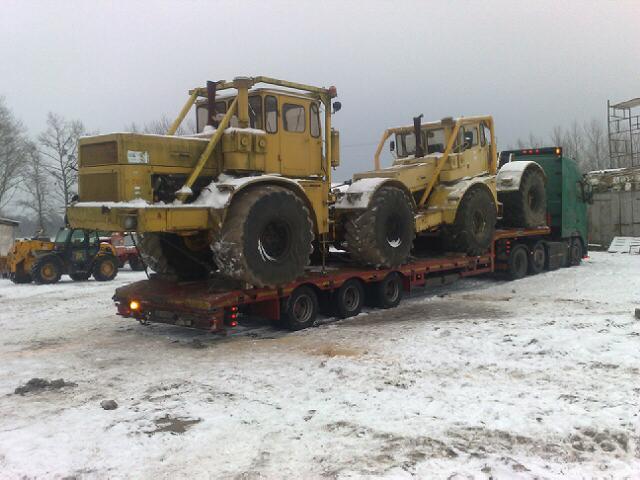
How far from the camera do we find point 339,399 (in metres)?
6.30

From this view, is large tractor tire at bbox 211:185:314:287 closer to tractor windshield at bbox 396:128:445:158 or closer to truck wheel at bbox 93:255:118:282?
tractor windshield at bbox 396:128:445:158

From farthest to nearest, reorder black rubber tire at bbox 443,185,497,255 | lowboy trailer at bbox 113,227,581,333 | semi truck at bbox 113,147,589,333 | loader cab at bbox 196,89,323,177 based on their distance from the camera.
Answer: black rubber tire at bbox 443,185,497,255, loader cab at bbox 196,89,323,177, semi truck at bbox 113,147,589,333, lowboy trailer at bbox 113,227,581,333

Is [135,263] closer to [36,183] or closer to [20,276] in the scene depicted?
[20,276]

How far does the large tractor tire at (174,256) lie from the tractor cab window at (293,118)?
2.38 metres

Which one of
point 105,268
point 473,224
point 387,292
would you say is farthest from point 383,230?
point 105,268

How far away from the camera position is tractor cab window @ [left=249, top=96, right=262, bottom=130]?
386 inches

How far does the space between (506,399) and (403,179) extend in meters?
7.04

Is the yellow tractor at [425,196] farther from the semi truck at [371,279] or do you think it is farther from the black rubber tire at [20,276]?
the black rubber tire at [20,276]

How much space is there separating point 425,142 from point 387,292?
4.13 meters

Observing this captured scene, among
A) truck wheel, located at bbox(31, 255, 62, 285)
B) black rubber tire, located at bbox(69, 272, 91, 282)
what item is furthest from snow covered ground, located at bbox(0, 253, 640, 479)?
black rubber tire, located at bbox(69, 272, 91, 282)

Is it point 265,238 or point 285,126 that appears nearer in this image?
point 265,238

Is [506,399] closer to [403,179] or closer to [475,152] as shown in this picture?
[403,179]

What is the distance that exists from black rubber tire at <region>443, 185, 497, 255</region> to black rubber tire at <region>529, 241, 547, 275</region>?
3.17 meters

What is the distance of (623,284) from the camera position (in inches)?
555
